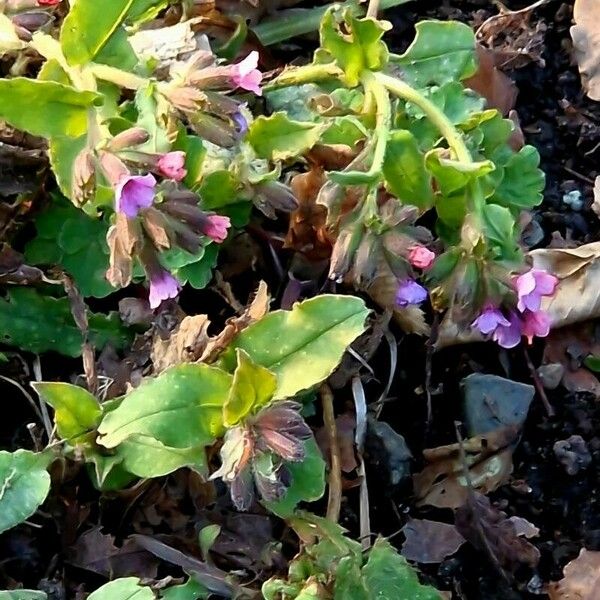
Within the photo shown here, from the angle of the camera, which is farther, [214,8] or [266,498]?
[214,8]

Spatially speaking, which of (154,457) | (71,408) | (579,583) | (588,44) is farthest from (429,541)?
(588,44)

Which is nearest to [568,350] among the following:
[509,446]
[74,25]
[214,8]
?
[509,446]

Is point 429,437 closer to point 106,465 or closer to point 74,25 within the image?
point 106,465

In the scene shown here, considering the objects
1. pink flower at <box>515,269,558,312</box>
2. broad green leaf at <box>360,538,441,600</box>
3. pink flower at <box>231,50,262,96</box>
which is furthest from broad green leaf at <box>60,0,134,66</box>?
broad green leaf at <box>360,538,441,600</box>

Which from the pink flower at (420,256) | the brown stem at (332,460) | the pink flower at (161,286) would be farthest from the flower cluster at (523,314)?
the pink flower at (161,286)

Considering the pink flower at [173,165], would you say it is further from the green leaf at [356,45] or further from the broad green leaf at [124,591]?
the broad green leaf at [124,591]

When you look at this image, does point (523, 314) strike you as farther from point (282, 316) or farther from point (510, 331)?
point (282, 316)
